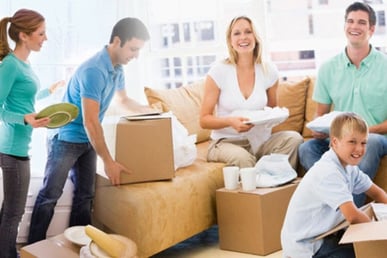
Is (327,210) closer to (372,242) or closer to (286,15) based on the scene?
(372,242)

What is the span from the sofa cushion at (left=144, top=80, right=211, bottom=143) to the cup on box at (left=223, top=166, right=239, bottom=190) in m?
0.58

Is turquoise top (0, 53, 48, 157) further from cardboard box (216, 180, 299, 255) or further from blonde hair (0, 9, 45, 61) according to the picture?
cardboard box (216, 180, 299, 255)

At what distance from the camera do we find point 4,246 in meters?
2.20

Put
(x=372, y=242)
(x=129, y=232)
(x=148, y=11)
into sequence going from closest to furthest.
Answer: (x=372, y=242) → (x=129, y=232) → (x=148, y=11)

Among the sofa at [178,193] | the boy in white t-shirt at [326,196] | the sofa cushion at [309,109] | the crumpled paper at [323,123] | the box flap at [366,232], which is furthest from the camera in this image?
the sofa cushion at [309,109]

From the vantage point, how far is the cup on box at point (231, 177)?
281 cm

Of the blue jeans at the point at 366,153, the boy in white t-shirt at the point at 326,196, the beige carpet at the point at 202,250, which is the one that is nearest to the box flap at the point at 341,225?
the boy in white t-shirt at the point at 326,196

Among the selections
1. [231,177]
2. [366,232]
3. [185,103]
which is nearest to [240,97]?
[185,103]

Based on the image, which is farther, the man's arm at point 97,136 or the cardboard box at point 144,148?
the cardboard box at point 144,148

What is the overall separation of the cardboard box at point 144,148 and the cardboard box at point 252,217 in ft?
1.09

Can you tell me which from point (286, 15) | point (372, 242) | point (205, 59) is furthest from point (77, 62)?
point (286, 15)

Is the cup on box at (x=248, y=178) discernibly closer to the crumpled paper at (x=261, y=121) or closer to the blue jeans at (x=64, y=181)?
the crumpled paper at (x=261, y=121)

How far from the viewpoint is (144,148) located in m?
2.51

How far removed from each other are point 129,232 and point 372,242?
0.92 meters
